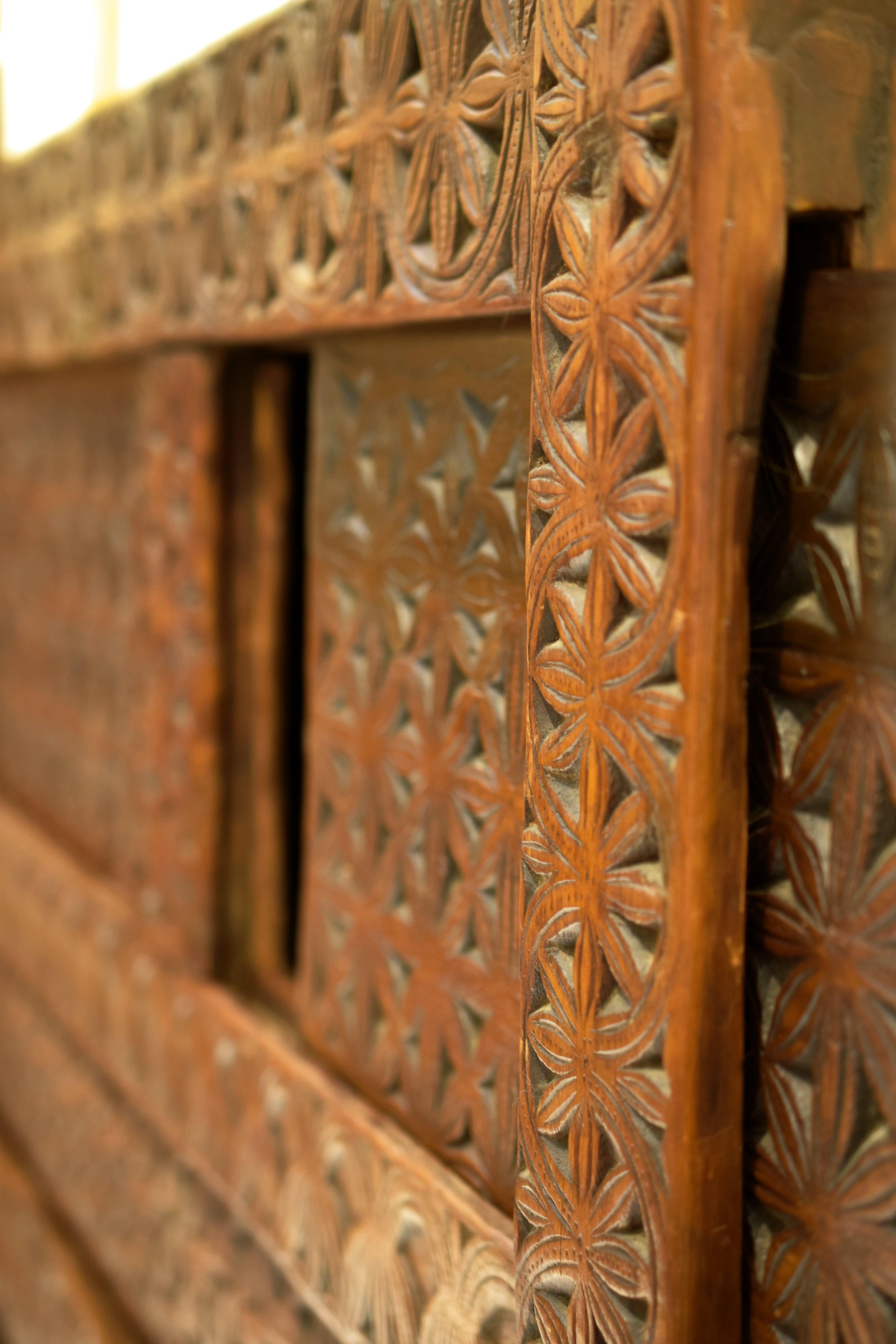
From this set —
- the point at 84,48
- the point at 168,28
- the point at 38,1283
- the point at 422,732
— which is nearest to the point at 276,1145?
the point at 422,732

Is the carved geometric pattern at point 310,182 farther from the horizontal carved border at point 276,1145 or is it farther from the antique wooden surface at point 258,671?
the horizontal carved border at point 276,1145

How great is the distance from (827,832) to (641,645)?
14 centimetres

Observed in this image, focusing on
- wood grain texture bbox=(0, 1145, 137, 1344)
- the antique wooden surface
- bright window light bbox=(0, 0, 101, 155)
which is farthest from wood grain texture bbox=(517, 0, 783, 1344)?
bright window light bbox=(0, 0, 101, 155)

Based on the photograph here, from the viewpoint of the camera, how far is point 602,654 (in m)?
0.65

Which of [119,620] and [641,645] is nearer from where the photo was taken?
[641,645]

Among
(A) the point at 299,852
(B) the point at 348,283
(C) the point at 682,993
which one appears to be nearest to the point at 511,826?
(C) the point at 682,993

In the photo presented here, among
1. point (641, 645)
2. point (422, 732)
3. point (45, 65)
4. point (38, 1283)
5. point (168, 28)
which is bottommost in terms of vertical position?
point (38, 1283)

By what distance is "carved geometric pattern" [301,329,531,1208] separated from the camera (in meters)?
0.86

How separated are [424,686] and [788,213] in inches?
19.0

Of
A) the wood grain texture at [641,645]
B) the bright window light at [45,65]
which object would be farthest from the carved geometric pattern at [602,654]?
the bright window light at [45,65]

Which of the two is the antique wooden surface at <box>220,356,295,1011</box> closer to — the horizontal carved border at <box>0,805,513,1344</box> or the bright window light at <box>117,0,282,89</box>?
the horizontal carved border at <box>0,805,513,1344</box>

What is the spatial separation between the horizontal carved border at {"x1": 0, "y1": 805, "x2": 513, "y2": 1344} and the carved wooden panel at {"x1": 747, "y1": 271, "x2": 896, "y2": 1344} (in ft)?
0.85

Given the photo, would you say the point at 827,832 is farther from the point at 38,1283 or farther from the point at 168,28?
the point at 38,1283

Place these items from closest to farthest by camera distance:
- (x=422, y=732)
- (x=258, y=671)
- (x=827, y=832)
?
(x=827, y=832) → (x=422, y=732) → (x=258, y=671)
